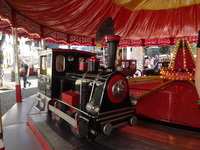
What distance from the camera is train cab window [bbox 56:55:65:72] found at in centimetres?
340

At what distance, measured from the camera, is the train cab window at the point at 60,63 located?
11.1ft

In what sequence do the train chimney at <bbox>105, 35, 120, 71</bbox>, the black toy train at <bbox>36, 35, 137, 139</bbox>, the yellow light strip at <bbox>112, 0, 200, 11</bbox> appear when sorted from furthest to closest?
1. the yellow light strip at <bbox>112, 0, 200, 11</bbox>
2. the train chimney at <bbox>105, 35, 120, 71</bbox>
3. the black toy train at <bbox>36, 35, 137, 139</bbox>

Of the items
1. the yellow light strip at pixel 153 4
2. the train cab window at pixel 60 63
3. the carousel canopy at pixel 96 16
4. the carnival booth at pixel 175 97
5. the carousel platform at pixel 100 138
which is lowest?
the carousel platform at pixel 100 138

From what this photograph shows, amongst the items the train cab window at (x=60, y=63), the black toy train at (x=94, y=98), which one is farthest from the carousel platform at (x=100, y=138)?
the train cab window at (x=60, y=63)

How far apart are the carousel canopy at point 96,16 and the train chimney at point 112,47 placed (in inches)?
94.3

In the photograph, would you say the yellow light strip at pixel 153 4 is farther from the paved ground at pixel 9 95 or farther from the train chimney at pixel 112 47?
the paved ground at pixel 9 95

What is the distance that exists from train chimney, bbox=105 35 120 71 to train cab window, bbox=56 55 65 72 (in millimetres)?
1353

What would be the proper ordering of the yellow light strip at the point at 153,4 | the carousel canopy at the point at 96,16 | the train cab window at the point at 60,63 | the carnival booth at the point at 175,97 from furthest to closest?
the yellow light strip at the point at 153,4 < the carousel canopy at the point at 96,16 < the train cab window at the point at 60,63 < the carnival booth at the point at 175,97

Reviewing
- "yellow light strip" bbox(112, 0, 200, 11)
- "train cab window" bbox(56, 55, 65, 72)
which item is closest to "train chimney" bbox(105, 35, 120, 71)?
"train cab window" bbox(56, 55, 65, 72)

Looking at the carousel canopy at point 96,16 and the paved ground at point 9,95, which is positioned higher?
the carousel canopy at point 96,16

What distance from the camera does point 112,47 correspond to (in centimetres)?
249

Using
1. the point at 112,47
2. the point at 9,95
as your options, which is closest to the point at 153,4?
the point at 112,47

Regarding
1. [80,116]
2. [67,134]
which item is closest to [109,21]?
[80,116]

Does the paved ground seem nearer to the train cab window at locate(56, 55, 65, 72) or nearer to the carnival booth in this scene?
the train cab window at locate(56, 55, 65, 72)
